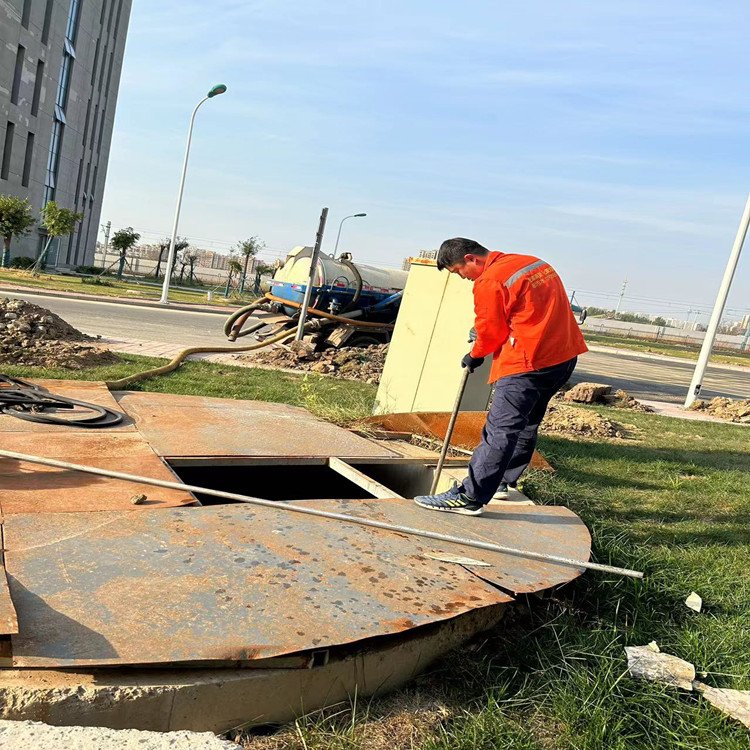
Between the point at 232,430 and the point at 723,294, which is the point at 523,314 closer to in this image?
the point at 232,430

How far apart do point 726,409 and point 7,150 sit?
30.9 meters

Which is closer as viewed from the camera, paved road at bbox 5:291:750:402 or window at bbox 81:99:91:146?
paved road at bbox 5:291:750:402

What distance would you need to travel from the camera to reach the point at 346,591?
246cm

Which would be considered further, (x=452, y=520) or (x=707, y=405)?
(x=707, y=405)

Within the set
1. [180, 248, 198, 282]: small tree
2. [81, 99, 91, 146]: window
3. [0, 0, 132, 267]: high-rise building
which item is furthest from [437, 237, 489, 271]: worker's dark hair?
[81, 99, 91, 146]: window

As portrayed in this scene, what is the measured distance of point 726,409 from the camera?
1295cm

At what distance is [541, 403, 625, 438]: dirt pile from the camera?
808cm

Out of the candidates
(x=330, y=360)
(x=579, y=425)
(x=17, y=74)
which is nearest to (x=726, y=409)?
(x=579, y=425)

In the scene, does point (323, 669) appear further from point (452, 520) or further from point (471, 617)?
point (452, 520)

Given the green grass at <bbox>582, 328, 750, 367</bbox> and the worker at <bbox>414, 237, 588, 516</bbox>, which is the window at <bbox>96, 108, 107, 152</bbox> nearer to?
the green grass at <bbox>582, 328, 750, 367</bbox>

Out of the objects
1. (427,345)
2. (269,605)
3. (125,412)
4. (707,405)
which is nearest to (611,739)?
(269,605)

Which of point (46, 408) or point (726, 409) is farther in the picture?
point (726, 409)

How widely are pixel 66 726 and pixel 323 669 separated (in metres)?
0.75

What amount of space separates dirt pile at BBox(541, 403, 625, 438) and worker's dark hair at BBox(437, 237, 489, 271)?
4.48 meters
